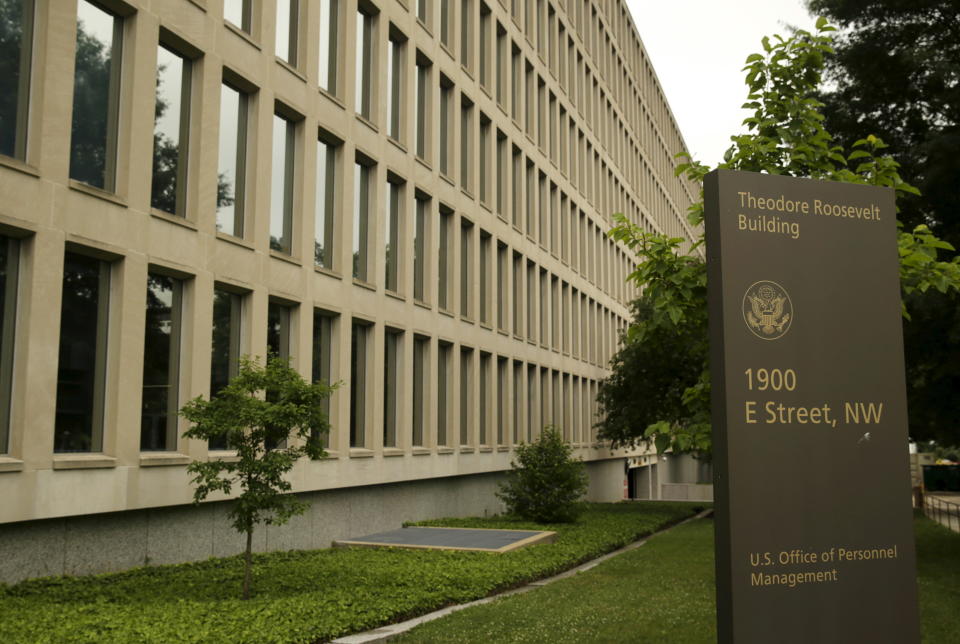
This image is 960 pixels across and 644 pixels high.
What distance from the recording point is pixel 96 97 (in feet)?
49.5

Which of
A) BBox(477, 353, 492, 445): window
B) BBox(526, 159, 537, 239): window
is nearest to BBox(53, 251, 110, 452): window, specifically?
BBox(477, 353, 492, 445): window

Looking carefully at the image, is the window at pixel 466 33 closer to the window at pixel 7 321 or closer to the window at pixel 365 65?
the window at pixel 365 65

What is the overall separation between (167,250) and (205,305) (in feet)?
4.10

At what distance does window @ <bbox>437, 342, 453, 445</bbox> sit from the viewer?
27797 mm

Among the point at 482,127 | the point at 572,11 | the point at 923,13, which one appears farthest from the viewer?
the point at 572,11

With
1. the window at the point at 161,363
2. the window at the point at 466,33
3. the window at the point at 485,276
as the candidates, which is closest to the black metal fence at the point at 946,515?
the window at the point at 485,276

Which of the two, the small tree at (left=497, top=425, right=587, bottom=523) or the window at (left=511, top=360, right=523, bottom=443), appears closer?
the small tree at (left=497, top=425, right=587, bottom=523)

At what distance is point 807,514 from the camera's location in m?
6.42

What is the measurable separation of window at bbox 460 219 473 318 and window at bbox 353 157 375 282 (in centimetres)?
651

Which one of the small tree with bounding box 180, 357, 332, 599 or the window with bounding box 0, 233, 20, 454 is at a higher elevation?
the window with bounding box 0, 233, 20, 454

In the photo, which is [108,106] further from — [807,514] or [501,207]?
[501,207]

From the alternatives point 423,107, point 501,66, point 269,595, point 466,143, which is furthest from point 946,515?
point 269,595

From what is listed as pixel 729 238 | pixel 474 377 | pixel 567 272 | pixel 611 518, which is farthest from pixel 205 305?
pixel 567 272

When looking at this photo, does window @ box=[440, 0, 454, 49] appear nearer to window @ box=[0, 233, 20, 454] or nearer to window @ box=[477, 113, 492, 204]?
window @ box=[477, 113, 492, 204]
